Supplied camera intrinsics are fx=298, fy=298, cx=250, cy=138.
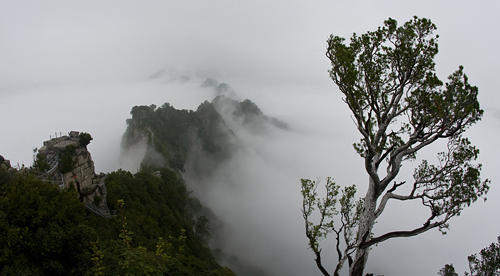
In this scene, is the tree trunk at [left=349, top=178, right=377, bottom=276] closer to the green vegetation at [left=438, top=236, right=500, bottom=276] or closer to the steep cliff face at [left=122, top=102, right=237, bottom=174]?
the green vegetation at [left=438, top=236, right=500, bottom=276]

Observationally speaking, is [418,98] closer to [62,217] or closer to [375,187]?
[375,187]

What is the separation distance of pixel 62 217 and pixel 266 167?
16573 cm

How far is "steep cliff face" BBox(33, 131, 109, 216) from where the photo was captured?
22531 mm

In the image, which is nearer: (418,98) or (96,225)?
(418,98)

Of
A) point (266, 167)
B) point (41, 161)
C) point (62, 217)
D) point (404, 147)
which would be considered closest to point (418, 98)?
point (404, 147)

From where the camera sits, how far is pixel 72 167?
2448 centimetres

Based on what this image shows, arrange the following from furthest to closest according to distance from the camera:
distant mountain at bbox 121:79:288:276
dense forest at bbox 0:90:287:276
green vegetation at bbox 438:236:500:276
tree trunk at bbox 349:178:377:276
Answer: distant mountain at bbox 121:79:288:276
green vegetation at bbox 438:236:500:276
dense forest at bbox 0:90:287:276
tree trunk at bbox 349:178:377:276

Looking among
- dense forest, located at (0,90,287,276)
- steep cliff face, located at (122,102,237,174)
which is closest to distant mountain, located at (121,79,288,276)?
steep cliff face, located at (122,102,237,174)

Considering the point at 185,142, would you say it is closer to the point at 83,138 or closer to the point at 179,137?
the point at 179,137

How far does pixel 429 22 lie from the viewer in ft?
37.2

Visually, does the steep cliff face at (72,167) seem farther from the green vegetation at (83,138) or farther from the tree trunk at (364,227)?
the tree trunk at (364,227)

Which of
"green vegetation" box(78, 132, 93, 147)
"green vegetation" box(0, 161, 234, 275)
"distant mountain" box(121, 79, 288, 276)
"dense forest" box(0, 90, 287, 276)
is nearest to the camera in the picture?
"green vegetation" box(0, 161, 234, 275)

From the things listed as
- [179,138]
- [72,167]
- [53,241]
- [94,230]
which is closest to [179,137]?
[179,138]

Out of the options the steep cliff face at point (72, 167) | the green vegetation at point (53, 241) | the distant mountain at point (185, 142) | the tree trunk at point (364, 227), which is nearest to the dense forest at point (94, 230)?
the green vegetation at point (53, 241)
